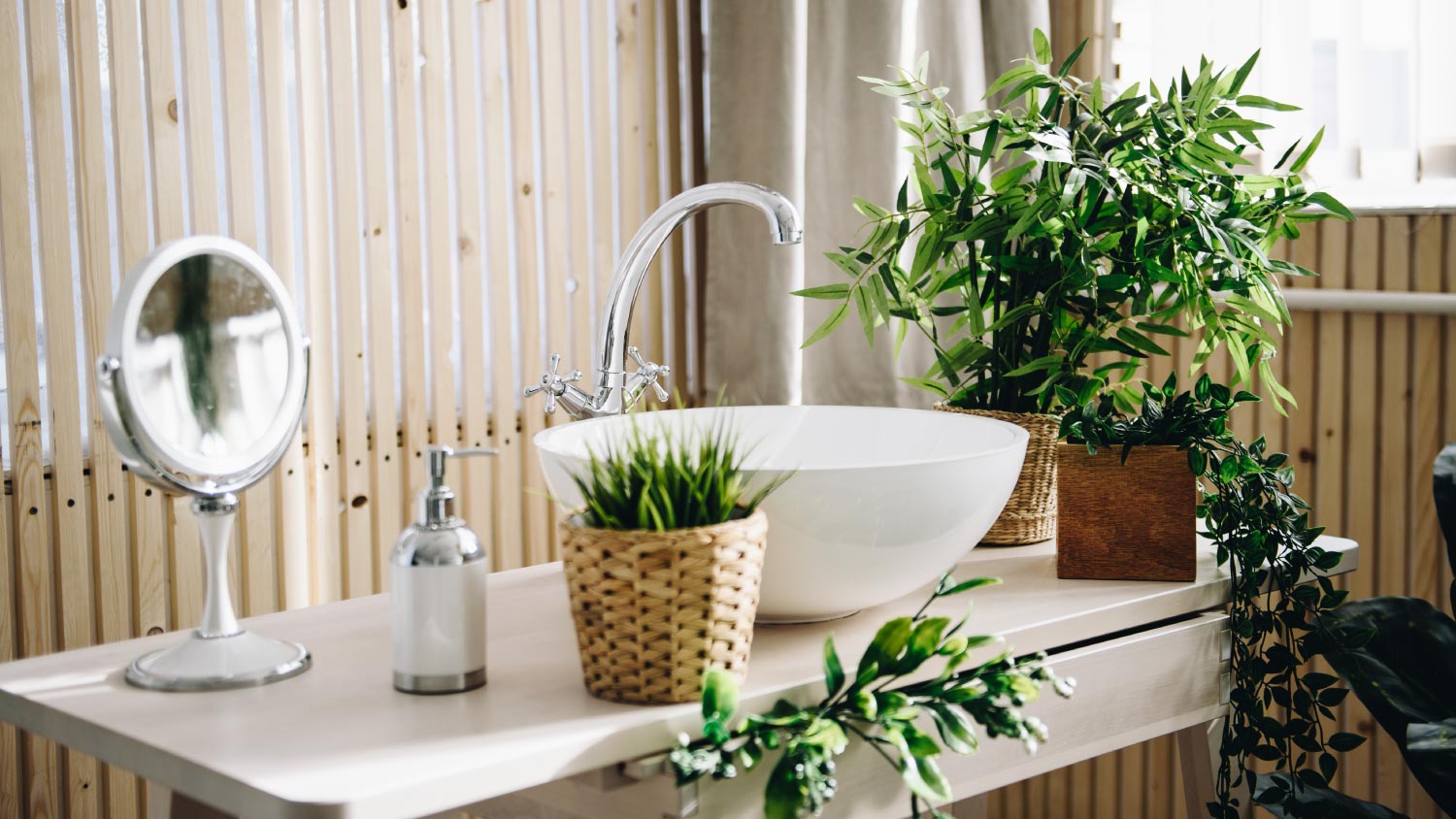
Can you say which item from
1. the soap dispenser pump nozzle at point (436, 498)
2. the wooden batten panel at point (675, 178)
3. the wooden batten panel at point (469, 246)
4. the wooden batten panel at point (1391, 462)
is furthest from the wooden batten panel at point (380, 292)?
the wooden batten panel at point (1391, 462)

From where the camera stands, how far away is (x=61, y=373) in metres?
1.87

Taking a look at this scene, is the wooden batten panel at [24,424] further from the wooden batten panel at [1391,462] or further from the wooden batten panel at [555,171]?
the wooden batten panel at [1391,462]

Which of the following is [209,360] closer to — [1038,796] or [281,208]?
[281,208]

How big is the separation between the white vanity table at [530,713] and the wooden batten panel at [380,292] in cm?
90

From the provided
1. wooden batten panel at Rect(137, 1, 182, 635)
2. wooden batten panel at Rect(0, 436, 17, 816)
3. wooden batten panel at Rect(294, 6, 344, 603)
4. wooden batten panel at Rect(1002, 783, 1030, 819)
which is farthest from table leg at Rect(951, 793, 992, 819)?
wooden batten panel at Rect(0, 436, 17, 816)

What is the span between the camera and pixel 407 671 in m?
0.99

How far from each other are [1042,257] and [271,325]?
0.80 m

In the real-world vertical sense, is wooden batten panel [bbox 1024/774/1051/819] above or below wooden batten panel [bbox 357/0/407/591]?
below

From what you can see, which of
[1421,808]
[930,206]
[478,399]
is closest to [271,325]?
[930,206]

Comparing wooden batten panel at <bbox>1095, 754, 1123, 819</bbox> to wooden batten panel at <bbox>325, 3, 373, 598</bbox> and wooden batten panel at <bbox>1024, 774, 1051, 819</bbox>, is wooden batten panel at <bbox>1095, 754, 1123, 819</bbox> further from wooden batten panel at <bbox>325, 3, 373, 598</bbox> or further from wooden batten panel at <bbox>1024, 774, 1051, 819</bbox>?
wooden batten panel at <bbox>325, 3, 373, 598</bbox>

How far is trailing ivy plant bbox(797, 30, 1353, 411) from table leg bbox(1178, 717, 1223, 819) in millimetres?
339

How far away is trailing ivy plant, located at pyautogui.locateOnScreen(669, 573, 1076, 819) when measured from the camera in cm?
89

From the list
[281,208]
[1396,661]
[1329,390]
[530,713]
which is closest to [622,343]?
[530,713]

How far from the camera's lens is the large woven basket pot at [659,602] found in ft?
3.02
